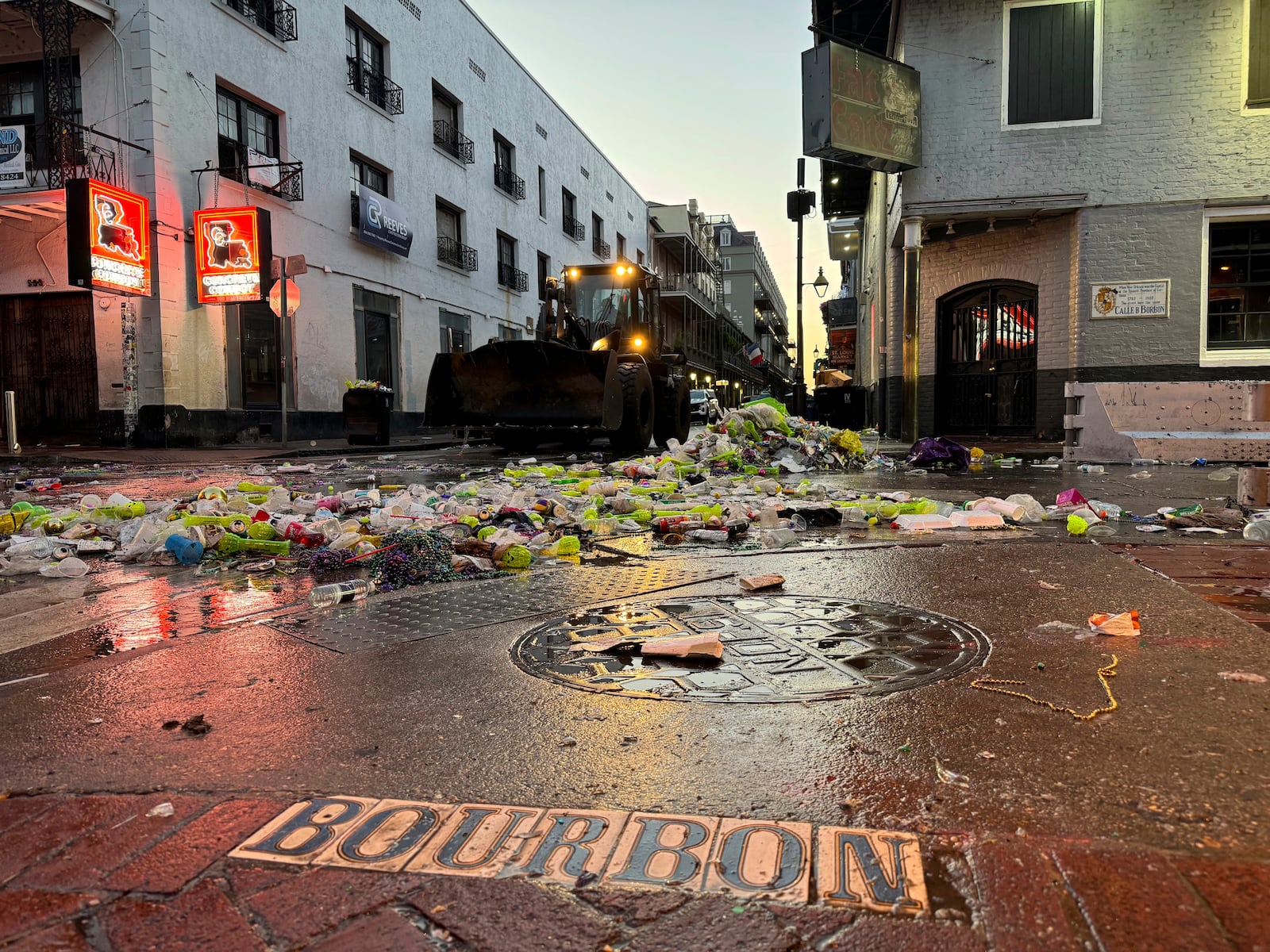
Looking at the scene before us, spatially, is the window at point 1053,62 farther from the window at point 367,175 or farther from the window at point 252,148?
the window at point 367,175

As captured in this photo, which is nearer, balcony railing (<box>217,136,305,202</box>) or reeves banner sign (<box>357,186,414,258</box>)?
balcony railing (<box>217,136,305,202</box>)

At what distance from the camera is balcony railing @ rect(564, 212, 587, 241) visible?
3328 cm

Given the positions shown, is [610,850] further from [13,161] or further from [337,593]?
[13,161]

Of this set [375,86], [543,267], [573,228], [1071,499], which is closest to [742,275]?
[573,228]

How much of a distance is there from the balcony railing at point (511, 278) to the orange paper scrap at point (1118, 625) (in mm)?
25993

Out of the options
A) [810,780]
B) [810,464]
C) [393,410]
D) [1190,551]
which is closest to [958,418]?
[810,464]

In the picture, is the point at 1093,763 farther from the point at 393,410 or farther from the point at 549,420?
the point at 393,410

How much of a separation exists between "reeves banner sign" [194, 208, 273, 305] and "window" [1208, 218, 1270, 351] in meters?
14.8

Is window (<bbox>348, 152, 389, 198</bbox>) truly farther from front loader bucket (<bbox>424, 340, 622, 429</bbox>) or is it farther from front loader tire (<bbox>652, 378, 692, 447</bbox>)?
front loader tire (<bbox>652, 378, 692, 447</bbox>)

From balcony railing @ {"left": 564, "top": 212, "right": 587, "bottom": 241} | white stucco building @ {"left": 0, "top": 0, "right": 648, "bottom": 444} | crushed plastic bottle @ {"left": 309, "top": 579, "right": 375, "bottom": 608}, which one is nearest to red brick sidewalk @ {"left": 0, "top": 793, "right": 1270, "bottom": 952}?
crushed plastic bottle @ {"left": 309, "top": 579, "right": 375, "bottom": 608}

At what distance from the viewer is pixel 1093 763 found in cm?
156

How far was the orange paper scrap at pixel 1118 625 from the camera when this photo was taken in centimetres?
246

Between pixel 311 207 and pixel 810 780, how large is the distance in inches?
713

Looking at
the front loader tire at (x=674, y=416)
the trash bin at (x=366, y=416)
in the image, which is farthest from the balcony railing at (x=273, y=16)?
the front loader tire at (x=674, y=416)
